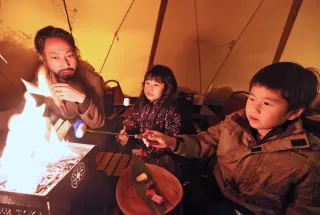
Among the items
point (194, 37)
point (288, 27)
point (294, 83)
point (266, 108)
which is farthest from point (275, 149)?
point (288, 27)

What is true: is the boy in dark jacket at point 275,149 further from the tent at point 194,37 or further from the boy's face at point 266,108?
the tent at point 194,37

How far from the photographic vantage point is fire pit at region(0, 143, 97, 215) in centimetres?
98

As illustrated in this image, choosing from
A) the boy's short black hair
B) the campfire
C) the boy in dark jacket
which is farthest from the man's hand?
the boy's short black hair

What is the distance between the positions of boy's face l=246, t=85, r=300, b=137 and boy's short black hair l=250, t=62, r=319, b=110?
38 millimetres

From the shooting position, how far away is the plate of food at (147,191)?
1.30 m

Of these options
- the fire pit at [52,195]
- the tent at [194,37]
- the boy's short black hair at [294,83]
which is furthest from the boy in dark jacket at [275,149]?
the tent at [194,37]

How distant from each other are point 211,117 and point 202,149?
1964mm

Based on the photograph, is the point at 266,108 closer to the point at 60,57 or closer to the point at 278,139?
the point at 278,139

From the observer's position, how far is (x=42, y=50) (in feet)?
5.28

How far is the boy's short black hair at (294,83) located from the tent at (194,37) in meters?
2.10

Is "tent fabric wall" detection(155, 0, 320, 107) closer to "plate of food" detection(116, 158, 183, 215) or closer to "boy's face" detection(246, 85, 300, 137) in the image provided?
"boy's face" detection(246, 85, 300, 137)

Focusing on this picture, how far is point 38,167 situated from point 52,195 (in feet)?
1.03

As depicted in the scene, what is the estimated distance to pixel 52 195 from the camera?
1003 mm

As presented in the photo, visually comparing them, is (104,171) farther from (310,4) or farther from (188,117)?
(310,4)
